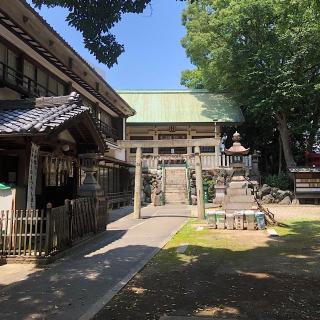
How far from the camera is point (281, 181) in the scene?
30906 millimetres

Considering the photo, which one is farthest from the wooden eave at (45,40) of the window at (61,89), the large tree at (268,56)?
the large tree at (268,56)

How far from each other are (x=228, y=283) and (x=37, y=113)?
6200 millimetres

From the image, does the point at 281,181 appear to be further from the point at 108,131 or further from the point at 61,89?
the point at 61,89

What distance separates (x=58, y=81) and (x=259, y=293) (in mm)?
Result: 15228

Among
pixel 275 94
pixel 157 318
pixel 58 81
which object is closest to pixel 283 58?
pixel 275 94

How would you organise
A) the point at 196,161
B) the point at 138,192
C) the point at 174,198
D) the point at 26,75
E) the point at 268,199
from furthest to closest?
1. the point at 174,198
2. the point at 268,199
3. the point at 138,192
4. the point at 196,161
5. the point at 26,75

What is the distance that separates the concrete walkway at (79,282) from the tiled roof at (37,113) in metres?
3.05

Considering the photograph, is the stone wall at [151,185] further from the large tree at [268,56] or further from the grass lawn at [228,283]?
the grass lawn at [228,283]

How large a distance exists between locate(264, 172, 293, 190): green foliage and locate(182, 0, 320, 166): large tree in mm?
1241

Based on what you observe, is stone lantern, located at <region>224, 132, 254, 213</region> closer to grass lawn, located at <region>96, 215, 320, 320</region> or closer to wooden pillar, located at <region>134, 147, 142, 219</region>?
wooden pillar, located at <region>134, 147, 142, 219</region>

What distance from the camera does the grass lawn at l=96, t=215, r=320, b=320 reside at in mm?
5570

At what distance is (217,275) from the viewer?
7.66 meters

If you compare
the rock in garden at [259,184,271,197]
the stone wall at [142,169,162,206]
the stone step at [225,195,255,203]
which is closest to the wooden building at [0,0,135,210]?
the stone step at [225,195,255,203]

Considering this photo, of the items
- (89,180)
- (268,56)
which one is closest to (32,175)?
(89,180)
